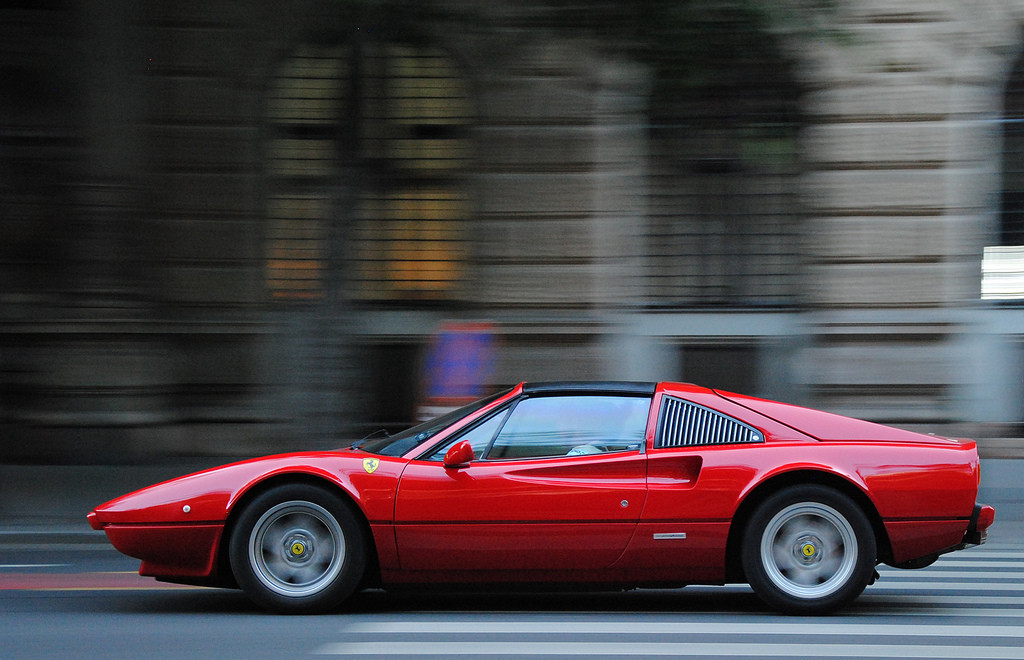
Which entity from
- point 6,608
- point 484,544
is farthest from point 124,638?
point 484,544

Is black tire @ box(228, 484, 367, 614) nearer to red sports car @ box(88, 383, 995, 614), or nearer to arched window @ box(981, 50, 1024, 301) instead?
red sports car @ box(88, 383, 995, 614)

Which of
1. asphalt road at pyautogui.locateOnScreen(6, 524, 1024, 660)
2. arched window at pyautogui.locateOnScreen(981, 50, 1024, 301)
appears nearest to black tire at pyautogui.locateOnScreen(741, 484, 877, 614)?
asphalt road at pyautogui.locateOnScreen(6, 524, 1024, 660)

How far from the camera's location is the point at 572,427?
17.9 ft

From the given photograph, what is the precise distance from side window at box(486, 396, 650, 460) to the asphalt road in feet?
2.73

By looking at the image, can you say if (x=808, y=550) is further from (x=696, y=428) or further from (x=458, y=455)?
(x=458, y=455)

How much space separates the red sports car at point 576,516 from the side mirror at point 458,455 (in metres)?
0.01

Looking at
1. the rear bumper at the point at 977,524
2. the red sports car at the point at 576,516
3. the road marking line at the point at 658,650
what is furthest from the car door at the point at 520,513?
the rear bumper at the point at 977,524

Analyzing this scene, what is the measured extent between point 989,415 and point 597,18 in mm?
5675

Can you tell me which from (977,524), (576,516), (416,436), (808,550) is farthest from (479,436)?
(977,524)

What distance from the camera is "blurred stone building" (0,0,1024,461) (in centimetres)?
1032

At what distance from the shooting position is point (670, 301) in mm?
11219

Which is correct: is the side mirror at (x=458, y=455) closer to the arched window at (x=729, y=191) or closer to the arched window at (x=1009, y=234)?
the arched window at (x=729, y=191)

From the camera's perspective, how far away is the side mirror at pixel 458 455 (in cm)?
524

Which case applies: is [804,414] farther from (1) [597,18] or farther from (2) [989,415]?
(2) [989,415]
